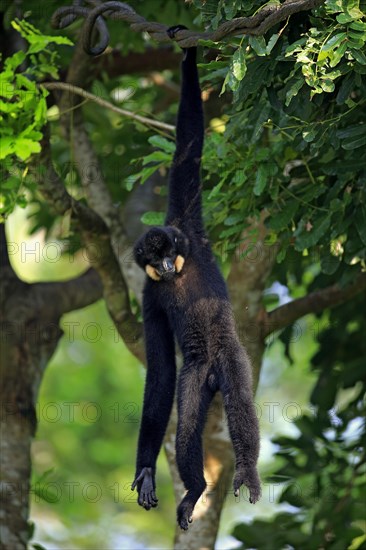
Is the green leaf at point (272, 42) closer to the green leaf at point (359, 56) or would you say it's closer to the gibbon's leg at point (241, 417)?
the green leaf at point (359, 56)

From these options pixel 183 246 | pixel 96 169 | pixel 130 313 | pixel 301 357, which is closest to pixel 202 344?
pixel 183 246

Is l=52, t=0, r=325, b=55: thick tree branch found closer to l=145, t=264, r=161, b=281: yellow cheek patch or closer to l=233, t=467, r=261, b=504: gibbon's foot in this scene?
l=145, t=264, r=161, b=281: yellow cheek patch

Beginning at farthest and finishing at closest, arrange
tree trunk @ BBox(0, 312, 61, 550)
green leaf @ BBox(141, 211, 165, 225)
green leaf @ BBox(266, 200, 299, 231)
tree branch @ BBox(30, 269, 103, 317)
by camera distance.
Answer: tree branch @ BBox(30, 269, 103, 317) < tree trunk @ BBox(0, 312, 61, 550) < green leaf @ BBox(141, 211, 165, 225) < green leaf @ BBox(266, 200, 299, 231)

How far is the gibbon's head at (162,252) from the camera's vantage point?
18.7ft

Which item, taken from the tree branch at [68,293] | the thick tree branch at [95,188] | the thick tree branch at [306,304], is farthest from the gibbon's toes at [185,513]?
the tree branch at [68,293]

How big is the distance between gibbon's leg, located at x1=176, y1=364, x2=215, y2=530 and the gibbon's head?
1.84ft

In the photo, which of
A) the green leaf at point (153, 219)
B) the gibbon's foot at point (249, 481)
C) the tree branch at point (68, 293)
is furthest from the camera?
the tree branch at point (68, 293)

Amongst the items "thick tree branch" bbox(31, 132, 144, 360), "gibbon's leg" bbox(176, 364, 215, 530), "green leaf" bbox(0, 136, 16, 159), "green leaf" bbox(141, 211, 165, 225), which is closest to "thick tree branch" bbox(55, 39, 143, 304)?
"thick tree branch" bbox(31, 132, 144, 360)

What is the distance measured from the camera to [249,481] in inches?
199

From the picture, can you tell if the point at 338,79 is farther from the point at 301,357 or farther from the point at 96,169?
the point at 301,357

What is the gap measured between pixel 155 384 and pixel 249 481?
3.60ft

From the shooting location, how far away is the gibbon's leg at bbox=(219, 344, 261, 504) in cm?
508

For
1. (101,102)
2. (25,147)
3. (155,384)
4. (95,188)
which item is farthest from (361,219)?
(95,188)

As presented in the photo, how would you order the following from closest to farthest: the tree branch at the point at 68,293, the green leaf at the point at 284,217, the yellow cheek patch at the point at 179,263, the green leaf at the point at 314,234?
1. the yellow cheek patch at the point at 179,263
2. the green leaf at the point at 314,234
3. the green leaf at the point at 284,217
4. the tree branch at the point at 68,293
